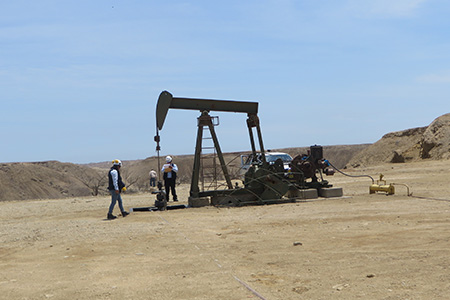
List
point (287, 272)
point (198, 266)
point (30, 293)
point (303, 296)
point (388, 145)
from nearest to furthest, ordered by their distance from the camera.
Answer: point (303, 296), point (30, 293), point (287, 272), point (198, 266), point (388, 145)

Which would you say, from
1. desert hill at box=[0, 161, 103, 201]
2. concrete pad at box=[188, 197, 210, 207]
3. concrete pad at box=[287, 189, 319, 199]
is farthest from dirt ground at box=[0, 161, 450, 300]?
desert hill at box=[0, 161, 103, 201]

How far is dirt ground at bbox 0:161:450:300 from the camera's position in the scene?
6473 mm

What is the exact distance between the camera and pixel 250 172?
17.0m

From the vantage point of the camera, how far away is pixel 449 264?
7059mm

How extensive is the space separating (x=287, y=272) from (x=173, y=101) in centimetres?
994

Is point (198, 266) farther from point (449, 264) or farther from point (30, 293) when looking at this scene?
point (449, 264)

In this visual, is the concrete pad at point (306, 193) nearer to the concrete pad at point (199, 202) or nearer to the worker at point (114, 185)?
the concrete pad at point (199, 202)

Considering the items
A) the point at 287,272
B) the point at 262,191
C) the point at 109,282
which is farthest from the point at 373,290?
the point at 262,191

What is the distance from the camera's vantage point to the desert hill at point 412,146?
37.1 meters

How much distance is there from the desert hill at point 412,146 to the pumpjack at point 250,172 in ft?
68.8

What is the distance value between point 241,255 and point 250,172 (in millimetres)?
8655

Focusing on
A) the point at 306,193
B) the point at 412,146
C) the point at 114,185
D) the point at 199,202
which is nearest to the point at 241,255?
the point at 114,185

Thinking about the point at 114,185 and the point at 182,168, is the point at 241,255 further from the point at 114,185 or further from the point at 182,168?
the point at 182,168

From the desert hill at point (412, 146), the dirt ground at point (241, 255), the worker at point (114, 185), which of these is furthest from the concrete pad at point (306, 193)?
the desert hill at point (412, 146)
